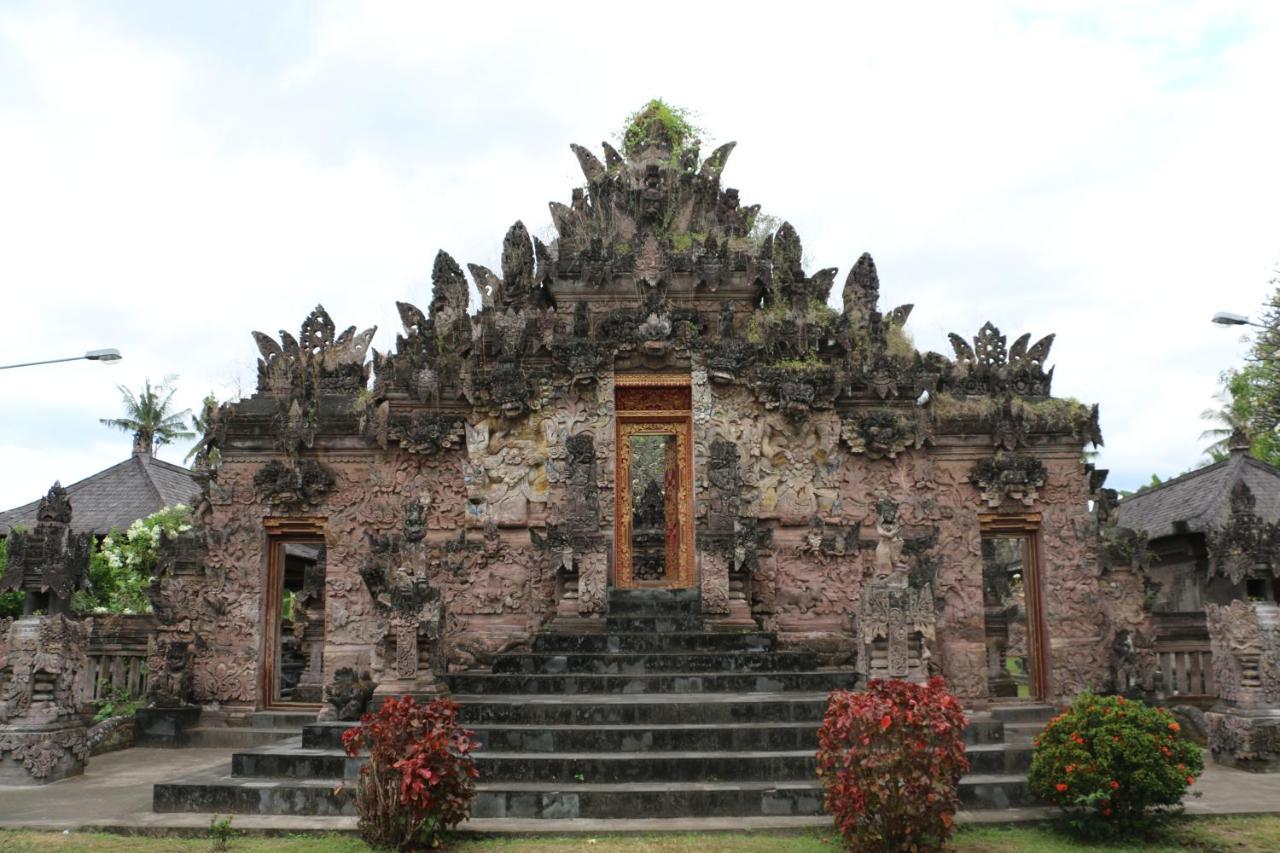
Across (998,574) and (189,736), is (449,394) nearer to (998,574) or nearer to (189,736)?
(189,736)

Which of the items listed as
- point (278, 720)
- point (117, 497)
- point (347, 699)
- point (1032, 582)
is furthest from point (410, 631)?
point (117, 497)

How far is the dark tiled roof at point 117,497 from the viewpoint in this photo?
75.8ft

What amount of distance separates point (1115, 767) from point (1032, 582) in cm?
697

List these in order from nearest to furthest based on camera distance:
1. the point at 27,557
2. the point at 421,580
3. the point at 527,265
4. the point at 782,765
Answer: the point at 782,765
the point at 421,580
the point at 27,557
the point at 527,265

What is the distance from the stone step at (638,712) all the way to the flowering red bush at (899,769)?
9.02ft

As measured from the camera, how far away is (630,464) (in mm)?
14500

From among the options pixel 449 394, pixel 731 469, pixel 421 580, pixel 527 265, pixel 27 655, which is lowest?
pixel 27 655

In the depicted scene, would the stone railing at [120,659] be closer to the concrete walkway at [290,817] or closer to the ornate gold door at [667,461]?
the concrete walkway at [290,817]

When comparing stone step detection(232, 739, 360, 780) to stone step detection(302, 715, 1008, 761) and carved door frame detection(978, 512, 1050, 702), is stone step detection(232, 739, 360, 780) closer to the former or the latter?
stone step detection(302, 715, 1008, 761)

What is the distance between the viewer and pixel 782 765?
909 centimetres

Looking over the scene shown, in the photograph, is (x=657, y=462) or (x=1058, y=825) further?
(x=657, y=462)

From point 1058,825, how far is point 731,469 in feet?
21.1

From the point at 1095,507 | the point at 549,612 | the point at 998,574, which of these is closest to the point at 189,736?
the point at 549,612

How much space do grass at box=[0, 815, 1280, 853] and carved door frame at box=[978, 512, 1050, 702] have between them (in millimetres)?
5946
